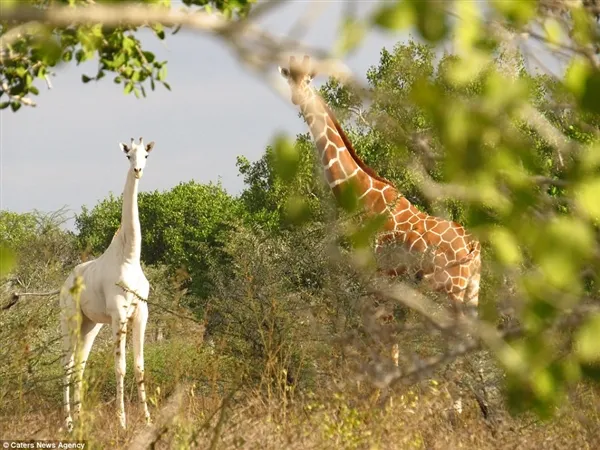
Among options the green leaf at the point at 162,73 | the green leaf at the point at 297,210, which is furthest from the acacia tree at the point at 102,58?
the green leaf at the point at 297,210

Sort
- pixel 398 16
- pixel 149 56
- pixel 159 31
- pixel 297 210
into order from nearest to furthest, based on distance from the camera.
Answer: pixel 398 16, pixel 297 210, pixel 159 31, pixel 149 56

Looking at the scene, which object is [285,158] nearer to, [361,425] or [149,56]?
[149,56]

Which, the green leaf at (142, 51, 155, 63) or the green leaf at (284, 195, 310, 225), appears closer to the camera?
the green leaf at (284, 195, 310, 225)

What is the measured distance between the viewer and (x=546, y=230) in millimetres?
1771

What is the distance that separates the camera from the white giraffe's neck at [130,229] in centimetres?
1057

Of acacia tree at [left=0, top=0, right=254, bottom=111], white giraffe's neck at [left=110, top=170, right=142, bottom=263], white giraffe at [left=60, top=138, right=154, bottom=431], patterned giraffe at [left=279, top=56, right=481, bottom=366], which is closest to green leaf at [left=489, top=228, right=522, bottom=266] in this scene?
acacia tree at [left=0, top=0, right=254, bottom=111]

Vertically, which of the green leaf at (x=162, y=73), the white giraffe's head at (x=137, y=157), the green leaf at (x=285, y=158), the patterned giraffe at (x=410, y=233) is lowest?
the patterned giraffe at (x=410, y=233)

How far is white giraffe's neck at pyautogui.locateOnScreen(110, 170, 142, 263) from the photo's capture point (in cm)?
1057

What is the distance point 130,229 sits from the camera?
35.1ft

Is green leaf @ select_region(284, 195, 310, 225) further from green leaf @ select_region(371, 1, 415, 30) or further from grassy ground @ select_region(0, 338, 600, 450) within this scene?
grassy ground @ select_region(0, 338, 600, 450)

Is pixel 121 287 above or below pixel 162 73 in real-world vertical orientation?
below

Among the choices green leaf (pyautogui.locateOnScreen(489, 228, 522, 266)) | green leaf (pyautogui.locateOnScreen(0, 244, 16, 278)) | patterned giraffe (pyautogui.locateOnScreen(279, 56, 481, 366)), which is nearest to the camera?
green leaf (pyautogui.locateOnScreen(489, 228, 522, 266))

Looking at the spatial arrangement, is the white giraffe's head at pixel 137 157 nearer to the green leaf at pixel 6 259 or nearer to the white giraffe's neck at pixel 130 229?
the white giraffe's neck at pixel 130 229

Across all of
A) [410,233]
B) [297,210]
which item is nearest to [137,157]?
[410,233]
